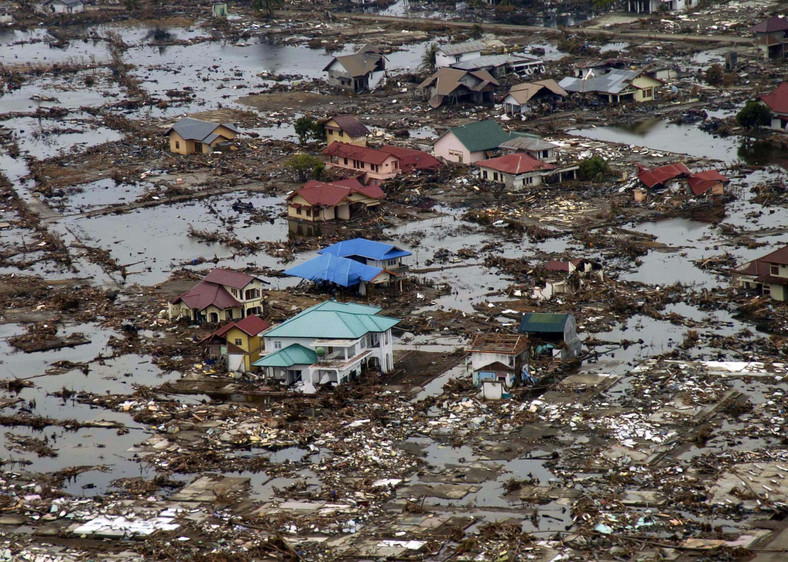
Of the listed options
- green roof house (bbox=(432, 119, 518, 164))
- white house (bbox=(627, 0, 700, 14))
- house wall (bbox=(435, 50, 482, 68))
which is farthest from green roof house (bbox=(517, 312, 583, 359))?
white house (bbox=(627, 0, 700, 14))

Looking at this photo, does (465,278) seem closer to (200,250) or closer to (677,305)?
(677,305)

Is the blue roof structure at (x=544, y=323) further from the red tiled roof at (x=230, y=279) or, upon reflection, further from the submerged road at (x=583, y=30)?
the submerged road at (x=583, y=30)

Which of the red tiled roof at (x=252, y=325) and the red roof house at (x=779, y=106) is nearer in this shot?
the red tiled roof at (x=252, y=325)

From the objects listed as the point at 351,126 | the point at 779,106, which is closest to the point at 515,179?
the point at 351,126

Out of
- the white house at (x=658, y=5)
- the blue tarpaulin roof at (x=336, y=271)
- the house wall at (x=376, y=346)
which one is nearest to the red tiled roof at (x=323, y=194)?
the blue tarpaulin roof at (x=336, y=271)

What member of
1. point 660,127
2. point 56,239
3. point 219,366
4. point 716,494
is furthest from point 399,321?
point 660,127
